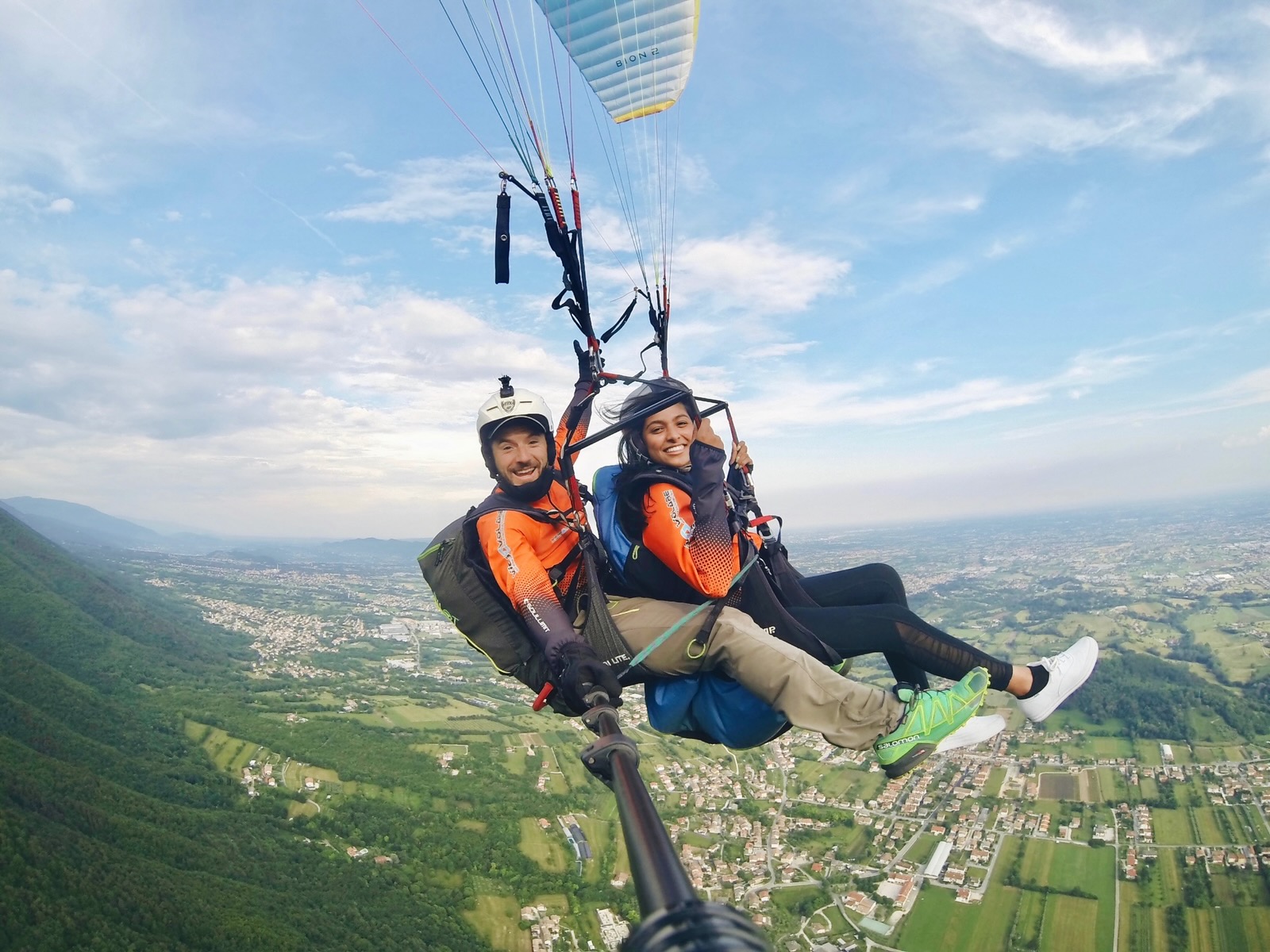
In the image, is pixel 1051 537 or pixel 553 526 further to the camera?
pixel 1051 537

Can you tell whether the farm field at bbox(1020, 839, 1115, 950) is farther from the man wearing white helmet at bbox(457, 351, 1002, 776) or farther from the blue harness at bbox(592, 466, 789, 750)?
the man wearing white helmet at bbox(457, 351, 1002, 776)

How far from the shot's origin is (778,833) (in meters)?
25.4

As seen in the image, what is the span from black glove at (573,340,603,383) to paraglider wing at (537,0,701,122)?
241 cm

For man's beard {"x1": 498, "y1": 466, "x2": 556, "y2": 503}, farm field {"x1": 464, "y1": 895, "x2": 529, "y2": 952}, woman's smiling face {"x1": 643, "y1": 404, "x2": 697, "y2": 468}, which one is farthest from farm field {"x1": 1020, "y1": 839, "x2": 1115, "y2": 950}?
man's beard {"x1": 498, "y1": 466, "x2": 556, "y2": 503}

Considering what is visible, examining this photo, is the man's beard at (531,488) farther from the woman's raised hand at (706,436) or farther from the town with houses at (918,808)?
the town with houses at (918,808)

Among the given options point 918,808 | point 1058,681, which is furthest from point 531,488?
point 918,808

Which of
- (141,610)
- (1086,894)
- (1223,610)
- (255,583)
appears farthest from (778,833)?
(255,583)

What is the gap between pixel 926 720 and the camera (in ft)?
10.2

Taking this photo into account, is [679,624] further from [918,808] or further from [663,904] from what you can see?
[918,808]

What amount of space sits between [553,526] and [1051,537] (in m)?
119

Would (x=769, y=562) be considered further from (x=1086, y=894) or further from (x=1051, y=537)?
(x=1051, y=537)

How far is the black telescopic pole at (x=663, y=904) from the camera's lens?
0.74m

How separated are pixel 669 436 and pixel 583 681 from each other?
1481mm

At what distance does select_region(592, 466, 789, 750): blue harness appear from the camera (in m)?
3.47
